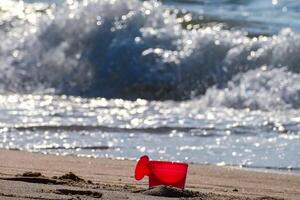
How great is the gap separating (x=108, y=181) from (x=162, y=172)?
762 millimetres

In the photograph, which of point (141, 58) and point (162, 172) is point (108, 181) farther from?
point (141, 58)

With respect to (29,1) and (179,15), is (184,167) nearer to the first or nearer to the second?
(179,15)

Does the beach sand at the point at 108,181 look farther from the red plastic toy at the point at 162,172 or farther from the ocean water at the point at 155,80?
the ocean water at the point at 155,80

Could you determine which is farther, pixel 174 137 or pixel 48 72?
pixel 48 72

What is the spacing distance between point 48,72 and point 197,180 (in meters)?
6.91

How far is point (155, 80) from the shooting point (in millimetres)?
11375

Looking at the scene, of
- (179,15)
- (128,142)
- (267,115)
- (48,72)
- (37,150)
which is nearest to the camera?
(37,150)

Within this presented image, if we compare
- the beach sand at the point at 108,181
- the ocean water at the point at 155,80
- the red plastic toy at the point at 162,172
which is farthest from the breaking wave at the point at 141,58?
the red plastic toy at the point at 162,172

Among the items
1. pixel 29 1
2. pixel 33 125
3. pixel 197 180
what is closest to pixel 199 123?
pixel 33 125

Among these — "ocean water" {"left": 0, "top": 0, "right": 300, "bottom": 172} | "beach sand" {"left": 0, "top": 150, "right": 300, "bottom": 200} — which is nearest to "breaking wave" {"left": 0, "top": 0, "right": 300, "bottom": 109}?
"ocean water" {"left": 0, "top": 0, "right": 300, "bottom": 172}

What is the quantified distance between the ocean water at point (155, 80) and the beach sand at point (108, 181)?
463mm

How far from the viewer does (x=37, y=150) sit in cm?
628

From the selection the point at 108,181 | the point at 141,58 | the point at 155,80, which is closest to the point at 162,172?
the point at 108,181

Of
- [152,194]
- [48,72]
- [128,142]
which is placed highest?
[48,72]
